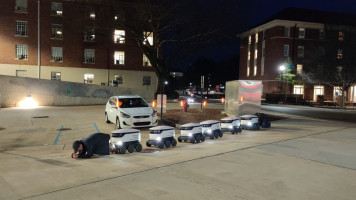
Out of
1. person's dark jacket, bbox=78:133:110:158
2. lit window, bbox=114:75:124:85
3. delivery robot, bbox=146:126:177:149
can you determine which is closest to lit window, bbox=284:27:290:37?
lit window, bbox=114:75:124:85

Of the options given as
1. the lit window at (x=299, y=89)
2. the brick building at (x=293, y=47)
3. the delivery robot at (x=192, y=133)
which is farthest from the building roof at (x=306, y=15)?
the delivery robot at (x=192, y=133)

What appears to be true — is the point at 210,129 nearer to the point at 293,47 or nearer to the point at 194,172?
the point at 194,172

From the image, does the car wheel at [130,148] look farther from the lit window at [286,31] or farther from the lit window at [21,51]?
the lit window at [286,31]

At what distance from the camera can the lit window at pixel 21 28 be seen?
37.8 meters

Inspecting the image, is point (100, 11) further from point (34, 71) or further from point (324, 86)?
point (324, 86)

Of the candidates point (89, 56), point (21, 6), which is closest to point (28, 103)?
point (89, 56)

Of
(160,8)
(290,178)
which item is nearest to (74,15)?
(160,8)

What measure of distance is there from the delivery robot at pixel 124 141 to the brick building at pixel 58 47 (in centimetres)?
2759

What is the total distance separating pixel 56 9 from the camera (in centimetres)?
3856

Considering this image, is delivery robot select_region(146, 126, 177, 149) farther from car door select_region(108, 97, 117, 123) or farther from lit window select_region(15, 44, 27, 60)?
lit window select_region(15, 44, 27, 60)

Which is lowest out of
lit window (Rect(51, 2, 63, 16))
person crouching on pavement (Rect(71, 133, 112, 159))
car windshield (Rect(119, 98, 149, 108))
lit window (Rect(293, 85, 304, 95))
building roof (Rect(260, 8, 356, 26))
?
person crouching on pavement (Rect(71, 133, 112, 159))

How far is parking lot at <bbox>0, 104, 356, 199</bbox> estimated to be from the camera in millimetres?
4973

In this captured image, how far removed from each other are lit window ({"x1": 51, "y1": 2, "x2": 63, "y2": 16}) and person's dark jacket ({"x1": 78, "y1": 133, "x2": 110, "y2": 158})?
119ft

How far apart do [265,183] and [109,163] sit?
3738 millimetres
